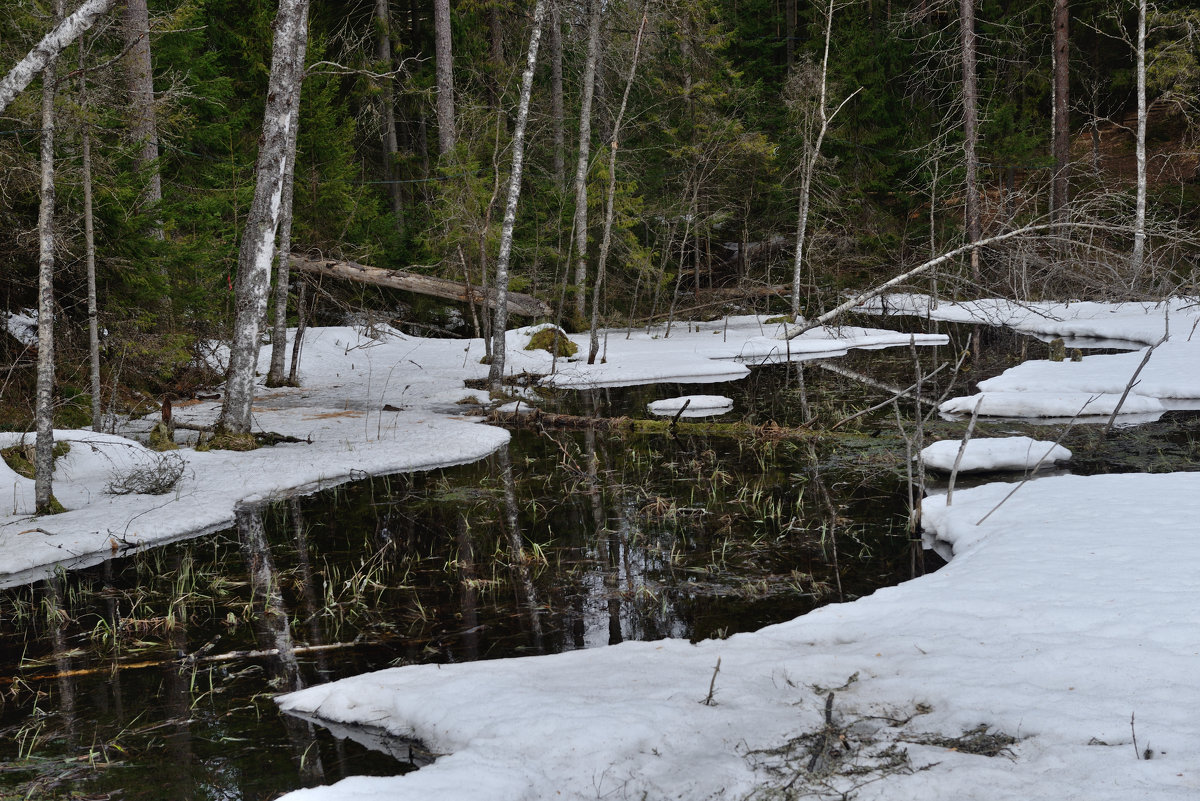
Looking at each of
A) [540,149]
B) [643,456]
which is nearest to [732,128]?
[540,149]

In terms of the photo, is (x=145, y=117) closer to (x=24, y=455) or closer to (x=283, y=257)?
(x=283, y=257)

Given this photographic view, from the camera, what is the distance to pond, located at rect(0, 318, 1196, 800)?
4305 mm

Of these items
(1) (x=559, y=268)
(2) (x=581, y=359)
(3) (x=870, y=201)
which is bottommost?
(2) (x=581, y=359)

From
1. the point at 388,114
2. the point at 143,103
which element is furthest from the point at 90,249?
the point at 388,114

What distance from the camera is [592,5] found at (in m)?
20.6

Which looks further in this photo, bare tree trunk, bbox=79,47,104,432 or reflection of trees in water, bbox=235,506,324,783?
bare tree trunk, bbox=79,47,104,432

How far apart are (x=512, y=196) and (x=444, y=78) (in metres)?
9.19

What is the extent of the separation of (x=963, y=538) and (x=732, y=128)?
2228cm

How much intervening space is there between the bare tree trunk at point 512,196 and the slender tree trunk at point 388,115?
9098mm

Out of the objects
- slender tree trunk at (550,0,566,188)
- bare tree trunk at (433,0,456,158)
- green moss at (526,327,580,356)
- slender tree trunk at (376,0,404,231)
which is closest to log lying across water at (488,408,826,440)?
green moss at (526,327,580,356)

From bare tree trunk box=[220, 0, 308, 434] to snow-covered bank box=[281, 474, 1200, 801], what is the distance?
741cm

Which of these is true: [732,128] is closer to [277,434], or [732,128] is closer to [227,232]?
[227,232]

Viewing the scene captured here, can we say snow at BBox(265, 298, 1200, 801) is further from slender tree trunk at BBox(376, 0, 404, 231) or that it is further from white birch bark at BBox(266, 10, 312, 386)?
slender tree trunk at BBox(376, 0, 404, 231)

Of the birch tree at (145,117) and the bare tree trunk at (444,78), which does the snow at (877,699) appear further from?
the bare tree trunk at (444,78)
